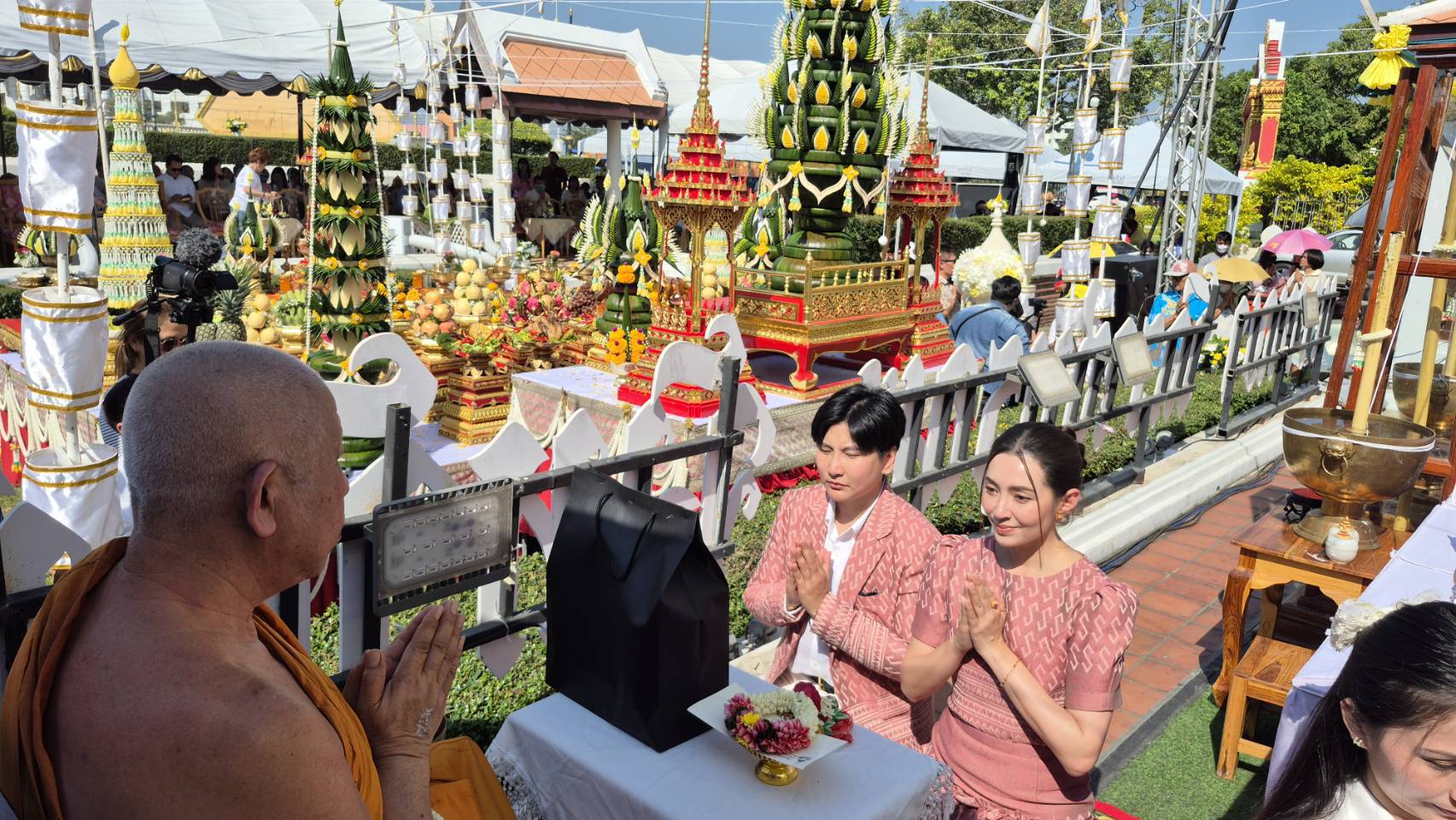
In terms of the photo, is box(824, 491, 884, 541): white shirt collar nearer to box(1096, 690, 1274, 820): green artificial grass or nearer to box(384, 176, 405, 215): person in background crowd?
box(1096, 690, 1274, 820): green artificial grass

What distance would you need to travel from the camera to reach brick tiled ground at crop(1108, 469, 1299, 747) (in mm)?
4090

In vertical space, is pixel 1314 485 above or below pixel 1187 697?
above

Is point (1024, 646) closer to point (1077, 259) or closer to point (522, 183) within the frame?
point (1077, 259)

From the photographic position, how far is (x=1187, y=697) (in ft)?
13.1

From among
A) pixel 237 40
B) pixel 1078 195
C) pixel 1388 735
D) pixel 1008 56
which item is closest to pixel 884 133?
pixel 1078 195

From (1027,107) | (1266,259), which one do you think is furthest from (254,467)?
(1027,107)

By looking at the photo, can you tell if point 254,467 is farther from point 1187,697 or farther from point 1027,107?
point 1027,107

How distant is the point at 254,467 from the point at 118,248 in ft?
27.0

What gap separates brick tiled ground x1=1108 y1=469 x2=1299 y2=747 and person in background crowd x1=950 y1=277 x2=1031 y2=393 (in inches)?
65.9

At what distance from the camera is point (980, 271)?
9.98 meters

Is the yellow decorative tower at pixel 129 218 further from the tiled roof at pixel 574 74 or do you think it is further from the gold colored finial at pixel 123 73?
the tiled roof at pixel 574 74

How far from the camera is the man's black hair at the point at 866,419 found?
2680 mm

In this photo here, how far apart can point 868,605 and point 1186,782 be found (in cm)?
168

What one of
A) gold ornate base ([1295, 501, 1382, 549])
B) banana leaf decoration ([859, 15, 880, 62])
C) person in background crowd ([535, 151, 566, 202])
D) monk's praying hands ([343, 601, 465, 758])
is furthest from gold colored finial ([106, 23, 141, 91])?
person in background crowd ([535, 151, 566, 202])
